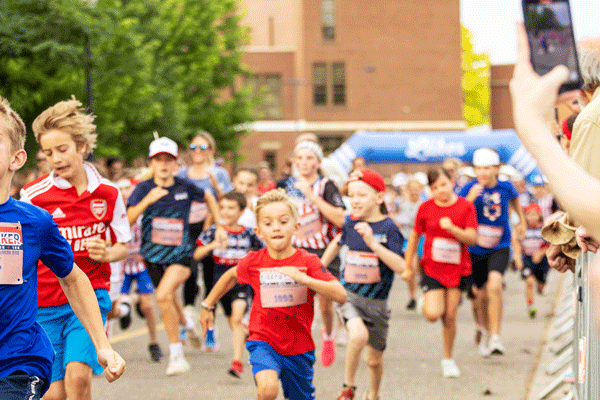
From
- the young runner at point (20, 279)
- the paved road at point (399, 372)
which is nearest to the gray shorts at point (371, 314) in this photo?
the paved road at point (399, 372)

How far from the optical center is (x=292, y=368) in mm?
5676

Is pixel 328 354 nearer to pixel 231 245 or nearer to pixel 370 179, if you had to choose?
pixel 231 245

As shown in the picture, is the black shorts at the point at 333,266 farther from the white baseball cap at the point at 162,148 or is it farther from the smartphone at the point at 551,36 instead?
the smartphone at the point at 551,36

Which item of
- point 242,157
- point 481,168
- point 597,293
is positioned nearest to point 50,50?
point 481,168

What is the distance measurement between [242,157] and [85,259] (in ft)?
96.3

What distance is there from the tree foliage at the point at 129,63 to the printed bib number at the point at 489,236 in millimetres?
5929

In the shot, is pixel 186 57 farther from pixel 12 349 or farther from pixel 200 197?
pixel 12 349

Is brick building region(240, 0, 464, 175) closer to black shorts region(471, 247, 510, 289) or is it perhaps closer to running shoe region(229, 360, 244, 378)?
black shorts region(471, 247, 510, 289)

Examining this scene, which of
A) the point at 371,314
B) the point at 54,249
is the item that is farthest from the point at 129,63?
the point at 54,249

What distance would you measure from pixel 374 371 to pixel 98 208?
248 cm

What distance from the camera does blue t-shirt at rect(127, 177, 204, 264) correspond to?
365 inches

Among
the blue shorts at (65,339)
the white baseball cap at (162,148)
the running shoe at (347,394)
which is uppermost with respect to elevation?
the white baseball cap at (162,148)

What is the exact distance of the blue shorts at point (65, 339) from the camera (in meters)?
5.25

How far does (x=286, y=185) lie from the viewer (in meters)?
9.53
